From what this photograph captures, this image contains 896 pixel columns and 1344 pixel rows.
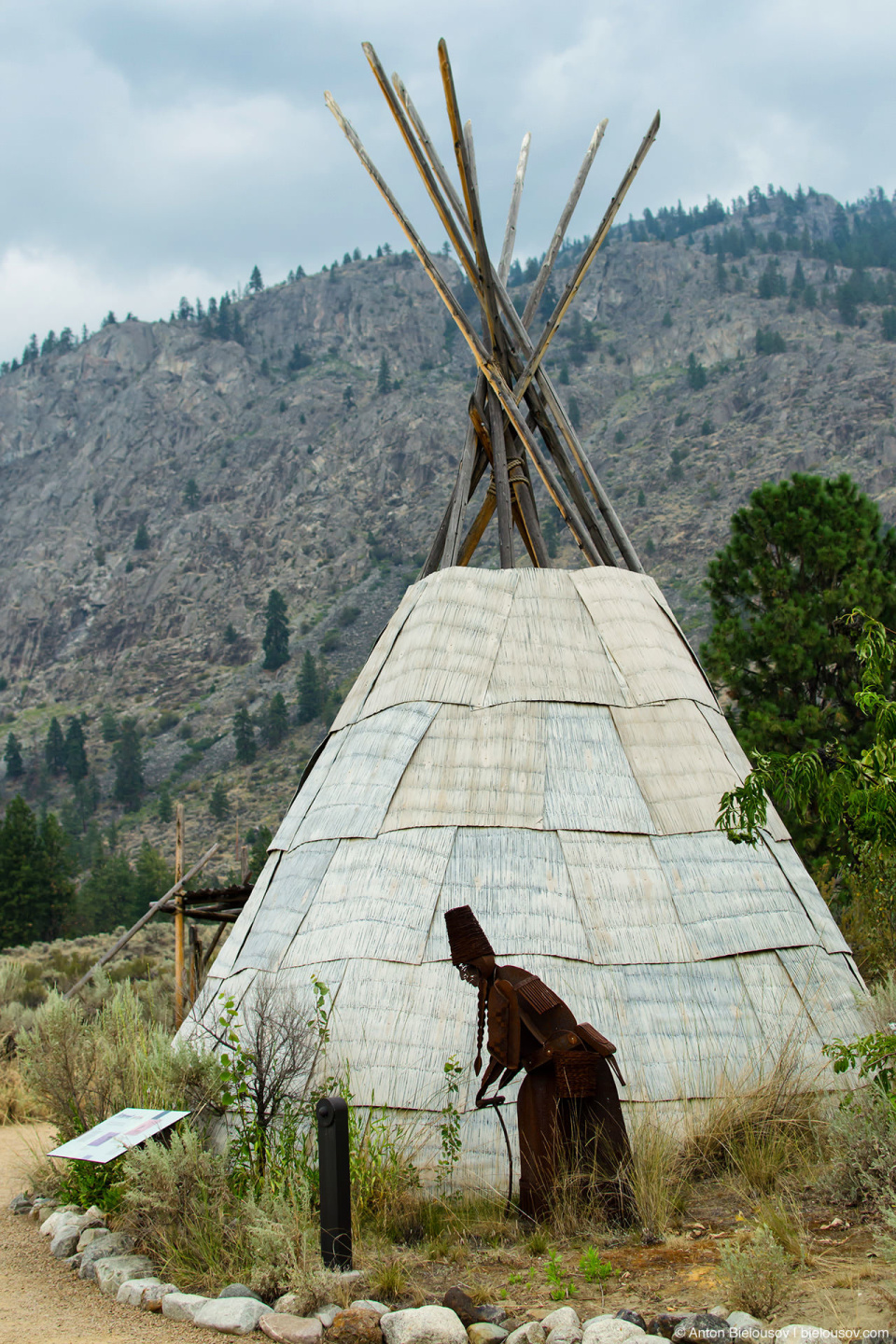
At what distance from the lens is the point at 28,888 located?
3069 centimetres

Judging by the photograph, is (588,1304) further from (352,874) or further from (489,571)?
(489,571)

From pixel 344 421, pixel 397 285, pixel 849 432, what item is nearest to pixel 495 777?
pixel 849 432

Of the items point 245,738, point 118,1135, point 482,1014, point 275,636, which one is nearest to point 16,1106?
point 118,1135

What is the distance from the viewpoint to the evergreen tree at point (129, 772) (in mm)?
63719

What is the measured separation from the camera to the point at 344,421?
98.9 m

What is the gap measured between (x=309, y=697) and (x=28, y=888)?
33051 mm

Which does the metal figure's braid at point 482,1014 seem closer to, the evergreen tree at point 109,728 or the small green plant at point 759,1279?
the small green plant at point 759,1279

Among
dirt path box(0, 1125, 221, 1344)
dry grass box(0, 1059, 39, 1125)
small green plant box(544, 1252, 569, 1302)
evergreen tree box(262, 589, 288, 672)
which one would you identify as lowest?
dry grass box(0, 1059, 39, 1125)

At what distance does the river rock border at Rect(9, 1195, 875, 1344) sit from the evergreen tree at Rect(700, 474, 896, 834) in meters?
9.42

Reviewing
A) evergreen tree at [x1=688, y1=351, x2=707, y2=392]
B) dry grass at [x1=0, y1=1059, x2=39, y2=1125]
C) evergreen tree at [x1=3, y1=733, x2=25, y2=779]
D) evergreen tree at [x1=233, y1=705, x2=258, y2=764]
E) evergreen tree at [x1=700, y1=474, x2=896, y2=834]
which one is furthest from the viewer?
evergreen tree at [x1=688, y1=351, x2=707, y2=392]

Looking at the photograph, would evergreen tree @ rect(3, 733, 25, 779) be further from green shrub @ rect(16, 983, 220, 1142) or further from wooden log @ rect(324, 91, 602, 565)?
green shrub @ rect(16, 983, 220, 1142)

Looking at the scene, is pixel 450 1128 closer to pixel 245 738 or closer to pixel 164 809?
pixel 164 809

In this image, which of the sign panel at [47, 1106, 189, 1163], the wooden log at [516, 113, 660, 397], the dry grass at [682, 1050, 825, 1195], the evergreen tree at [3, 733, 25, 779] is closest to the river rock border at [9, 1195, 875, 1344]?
the sign panel at [47, 1106, 189, 1163]

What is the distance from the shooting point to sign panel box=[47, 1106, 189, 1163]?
4348 mm
